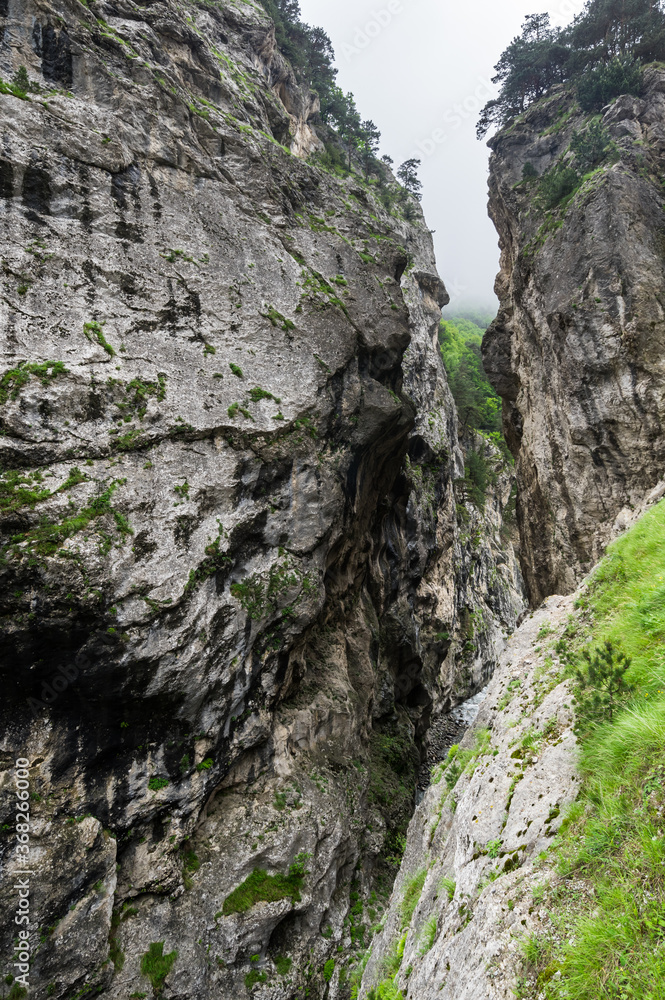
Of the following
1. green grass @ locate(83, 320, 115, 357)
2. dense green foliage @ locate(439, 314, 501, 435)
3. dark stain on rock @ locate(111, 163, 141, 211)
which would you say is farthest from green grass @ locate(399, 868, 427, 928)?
dense green foliage @ locate(439, 314, 501, 435)

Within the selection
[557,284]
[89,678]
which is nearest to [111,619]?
[89,678]

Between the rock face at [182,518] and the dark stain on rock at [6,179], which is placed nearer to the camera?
the rock face at [182,518]

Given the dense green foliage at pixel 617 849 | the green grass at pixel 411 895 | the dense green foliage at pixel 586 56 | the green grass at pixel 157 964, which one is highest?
the dense green foliage at pixel 586 56

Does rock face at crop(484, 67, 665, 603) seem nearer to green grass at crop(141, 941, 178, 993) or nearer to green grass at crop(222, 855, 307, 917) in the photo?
green grass at crop(222, 855, 307, 917)

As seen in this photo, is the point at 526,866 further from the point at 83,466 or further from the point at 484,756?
the point at 83,466

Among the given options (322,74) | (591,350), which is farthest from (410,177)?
(591,350)

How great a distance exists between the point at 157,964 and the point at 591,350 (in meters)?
20.9

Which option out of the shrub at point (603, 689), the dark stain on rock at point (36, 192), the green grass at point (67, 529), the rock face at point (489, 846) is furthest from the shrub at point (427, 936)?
A: the dark stain on rock at point (36, 192)

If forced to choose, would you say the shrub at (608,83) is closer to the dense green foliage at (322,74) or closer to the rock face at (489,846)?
the dense green foliage at (322,74)

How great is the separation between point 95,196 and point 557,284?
16.6 m

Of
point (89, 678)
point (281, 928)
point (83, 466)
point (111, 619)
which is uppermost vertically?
point (83, 466)

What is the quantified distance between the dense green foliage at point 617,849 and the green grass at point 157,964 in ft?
32.0

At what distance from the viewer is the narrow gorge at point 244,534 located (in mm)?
8297

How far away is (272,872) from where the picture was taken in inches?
441
